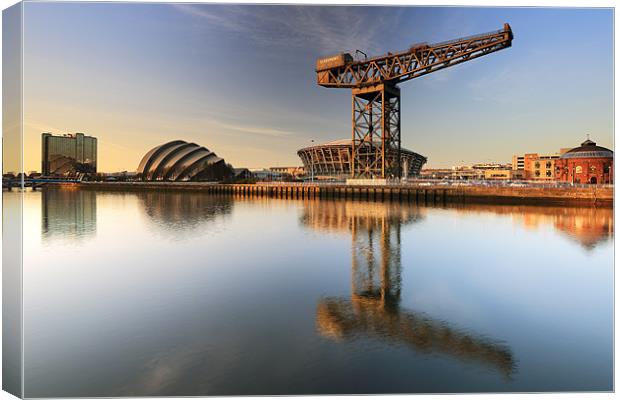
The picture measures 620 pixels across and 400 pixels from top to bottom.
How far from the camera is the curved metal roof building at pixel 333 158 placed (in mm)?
57656

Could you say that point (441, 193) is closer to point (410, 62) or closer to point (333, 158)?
point (410, 62)

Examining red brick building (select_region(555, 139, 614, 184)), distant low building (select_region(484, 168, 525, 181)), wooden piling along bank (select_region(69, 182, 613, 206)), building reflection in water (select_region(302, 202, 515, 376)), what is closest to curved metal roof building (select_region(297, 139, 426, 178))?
wooden piling along bank (select_region(69, 182, 613, 206))

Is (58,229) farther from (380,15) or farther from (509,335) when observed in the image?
(509,335)

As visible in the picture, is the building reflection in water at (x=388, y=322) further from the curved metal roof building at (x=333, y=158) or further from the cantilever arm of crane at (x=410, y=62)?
the curved metal roof building at (x=333, y=158)

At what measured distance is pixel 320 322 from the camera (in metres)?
5.57

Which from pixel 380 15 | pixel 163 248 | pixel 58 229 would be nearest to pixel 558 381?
pixel 380 15

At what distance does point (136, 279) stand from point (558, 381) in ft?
23.7

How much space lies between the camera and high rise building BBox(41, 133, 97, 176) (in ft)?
197

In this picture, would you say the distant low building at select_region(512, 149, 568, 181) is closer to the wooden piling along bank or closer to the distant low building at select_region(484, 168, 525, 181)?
the distant low building at select_region(484, 168, 525, 181)

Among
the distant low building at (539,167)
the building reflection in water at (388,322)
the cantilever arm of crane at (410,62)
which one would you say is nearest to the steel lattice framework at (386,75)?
the cantilever arm of crane at (410,62)

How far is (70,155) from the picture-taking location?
218 ft

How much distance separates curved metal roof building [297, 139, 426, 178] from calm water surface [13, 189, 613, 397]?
44908 millimetres

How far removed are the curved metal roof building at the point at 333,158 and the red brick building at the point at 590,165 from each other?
21910 millimetres

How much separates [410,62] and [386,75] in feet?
6.58
